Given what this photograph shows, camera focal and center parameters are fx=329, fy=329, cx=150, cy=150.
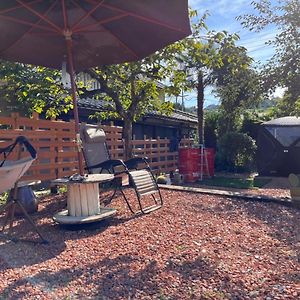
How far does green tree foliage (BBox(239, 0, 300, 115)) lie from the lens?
627 cm

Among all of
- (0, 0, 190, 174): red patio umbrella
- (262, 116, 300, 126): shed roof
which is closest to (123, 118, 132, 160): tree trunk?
(0, 0, 190, 174): red patio umbrella

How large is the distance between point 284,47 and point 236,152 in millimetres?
6522

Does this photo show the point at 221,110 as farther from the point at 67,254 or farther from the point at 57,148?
the point at 67,254

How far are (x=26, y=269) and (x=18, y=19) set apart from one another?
9.84 ft

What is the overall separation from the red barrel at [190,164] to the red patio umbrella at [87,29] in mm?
5558

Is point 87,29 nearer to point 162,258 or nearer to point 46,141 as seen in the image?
point 46,141

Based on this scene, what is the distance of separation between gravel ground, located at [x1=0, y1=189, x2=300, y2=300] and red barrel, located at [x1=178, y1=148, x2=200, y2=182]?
5.49 m

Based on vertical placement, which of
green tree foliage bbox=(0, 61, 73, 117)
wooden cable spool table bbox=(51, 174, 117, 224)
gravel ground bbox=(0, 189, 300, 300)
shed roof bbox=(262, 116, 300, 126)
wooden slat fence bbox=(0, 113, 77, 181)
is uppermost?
green tree foliage bbox=(0, 61, 73, 117)

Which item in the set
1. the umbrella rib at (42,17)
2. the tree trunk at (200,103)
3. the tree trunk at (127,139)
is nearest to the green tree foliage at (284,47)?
the tree trunk at (127,139)

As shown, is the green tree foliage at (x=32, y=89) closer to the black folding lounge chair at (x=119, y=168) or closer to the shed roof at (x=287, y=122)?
the black folding lounge chair at (x=119, y=168)

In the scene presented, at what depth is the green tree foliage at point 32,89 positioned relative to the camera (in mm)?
7125

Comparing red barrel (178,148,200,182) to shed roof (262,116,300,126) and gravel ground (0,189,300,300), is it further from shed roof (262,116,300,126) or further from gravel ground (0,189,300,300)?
gravel ground (0,189,300,300)

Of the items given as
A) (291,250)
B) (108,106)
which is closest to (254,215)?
(291,250)

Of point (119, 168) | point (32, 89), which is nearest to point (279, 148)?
point (119, 168)
